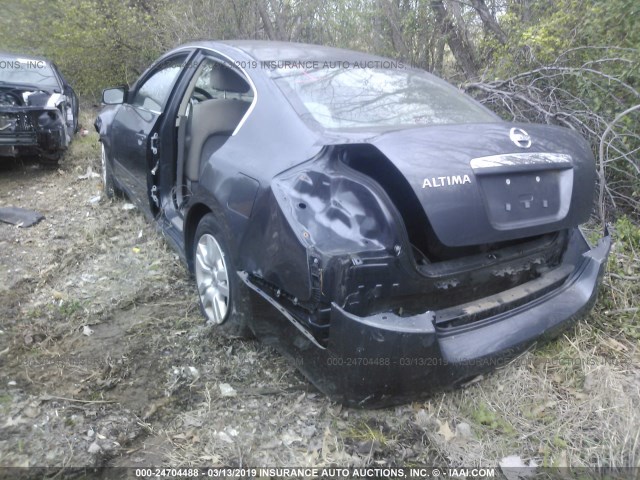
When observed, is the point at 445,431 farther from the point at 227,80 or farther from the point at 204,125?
the point at 204,125

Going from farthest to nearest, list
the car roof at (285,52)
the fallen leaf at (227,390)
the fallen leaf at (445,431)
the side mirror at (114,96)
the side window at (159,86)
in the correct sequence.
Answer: the side mirror at (114,96), the side window at (159,86), the car roof at (285,52), the fallen leaf at (227,390), the fallen leaf at (445,431)

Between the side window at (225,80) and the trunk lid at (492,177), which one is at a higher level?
the side window at (225,80)

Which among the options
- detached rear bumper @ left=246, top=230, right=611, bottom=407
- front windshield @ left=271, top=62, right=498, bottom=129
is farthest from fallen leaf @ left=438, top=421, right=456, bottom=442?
front windshield @ left=271, top=62, right=498, bottom=129

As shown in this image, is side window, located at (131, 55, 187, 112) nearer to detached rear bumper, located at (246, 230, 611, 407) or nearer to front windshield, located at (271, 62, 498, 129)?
front windshield, located at (271, 62, 498, 129)

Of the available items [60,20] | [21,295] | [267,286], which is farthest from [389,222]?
[60,20]

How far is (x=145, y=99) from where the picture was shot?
4305 millimetres

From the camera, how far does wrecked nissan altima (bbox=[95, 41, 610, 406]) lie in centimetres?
200

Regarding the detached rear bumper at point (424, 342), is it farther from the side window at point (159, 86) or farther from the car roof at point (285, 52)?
the side window at point (159, 86)

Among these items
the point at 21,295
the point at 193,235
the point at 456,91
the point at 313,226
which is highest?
the point at 456,91

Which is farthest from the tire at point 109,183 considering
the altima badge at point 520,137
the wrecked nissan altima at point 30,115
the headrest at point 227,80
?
the altima badge at point 520,137

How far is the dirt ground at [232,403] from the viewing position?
85.7 inches

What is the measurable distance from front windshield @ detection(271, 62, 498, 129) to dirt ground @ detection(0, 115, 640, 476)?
1.33 metres

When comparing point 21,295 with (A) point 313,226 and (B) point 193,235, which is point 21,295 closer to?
(B) point 193,235

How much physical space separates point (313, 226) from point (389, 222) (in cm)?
30
